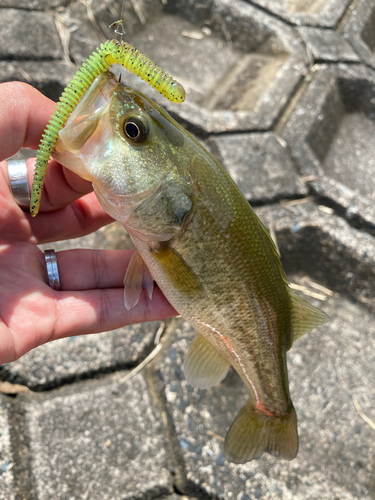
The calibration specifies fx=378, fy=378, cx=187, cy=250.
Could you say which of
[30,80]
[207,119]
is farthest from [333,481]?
[30,80]

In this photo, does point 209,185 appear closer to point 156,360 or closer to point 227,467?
point 156,360

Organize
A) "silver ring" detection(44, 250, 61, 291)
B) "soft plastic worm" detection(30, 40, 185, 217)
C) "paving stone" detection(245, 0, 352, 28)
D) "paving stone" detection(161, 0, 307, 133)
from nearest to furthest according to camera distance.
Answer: "soft plastic worm" detection(30, 40, 185, 217)
"silver ring" detection(44, 250, 61, 291)
"paving stone" detection(161, 0, 307, 133)
"paving stone" detection(245, 0, 352, 28)

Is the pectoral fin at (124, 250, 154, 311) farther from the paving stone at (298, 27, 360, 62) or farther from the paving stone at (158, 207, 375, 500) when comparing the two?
the paving stone at (298, 27, 360, 62)

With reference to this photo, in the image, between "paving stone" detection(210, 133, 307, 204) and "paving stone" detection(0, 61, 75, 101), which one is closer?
"paving stone" detection(0, 61, 75, 101)

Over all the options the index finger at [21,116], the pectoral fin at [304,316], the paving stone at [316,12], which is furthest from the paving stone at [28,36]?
the pectoral fin at [304,316]

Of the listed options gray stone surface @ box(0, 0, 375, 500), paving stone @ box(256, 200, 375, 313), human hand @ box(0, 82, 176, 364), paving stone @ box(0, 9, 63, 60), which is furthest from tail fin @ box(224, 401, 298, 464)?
paving stone @ box(0, 9, 63, 60)

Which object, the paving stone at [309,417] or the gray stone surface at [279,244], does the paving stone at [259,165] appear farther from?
the paving stone at [309,417]

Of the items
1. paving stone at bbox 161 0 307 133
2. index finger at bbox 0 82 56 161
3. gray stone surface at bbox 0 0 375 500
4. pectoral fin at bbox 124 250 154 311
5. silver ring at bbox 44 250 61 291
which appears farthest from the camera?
paving stone at bbox 161 0 307 133

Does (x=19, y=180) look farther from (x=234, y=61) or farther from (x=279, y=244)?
(x=234, y=61)
